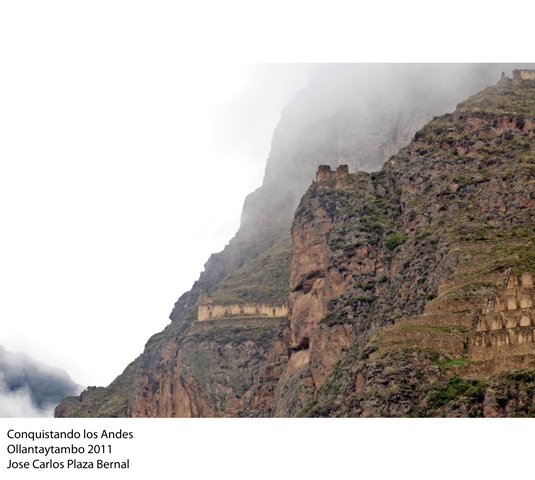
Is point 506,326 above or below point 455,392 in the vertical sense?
above

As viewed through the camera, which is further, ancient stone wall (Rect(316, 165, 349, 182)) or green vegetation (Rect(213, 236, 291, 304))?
green vegetation (Rect(213, 236, 291, 304))

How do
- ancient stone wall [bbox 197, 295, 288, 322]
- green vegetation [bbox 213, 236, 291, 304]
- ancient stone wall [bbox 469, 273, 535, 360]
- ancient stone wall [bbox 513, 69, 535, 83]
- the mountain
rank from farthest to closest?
green vegetation [bbox 213, 236, 291, 304] < ancient stone wall [bbox 197, 295, 288, 322] < ancient stone wall [bbox 513, 69, 535, 83] < the mountain < ancient stone wall [bbox 469, 273, 535, 360]

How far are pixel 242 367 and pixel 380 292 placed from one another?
54.6 metres

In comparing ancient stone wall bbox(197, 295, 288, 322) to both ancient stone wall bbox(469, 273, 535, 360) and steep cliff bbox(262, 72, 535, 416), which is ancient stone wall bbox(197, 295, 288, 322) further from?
ancient stone wall bbox(469, 273, 535, 360)

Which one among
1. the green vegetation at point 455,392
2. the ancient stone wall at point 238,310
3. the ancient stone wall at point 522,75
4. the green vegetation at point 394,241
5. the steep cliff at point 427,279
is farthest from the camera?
the ancient stone wall at point 238,310

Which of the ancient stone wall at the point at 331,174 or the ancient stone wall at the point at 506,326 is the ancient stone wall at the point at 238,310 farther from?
the ancient stone wall at the point at 506,326

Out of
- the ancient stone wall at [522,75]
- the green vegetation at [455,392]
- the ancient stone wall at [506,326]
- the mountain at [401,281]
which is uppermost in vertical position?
the ancient stone wall at [522,75]

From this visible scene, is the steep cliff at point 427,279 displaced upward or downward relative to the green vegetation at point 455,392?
upward

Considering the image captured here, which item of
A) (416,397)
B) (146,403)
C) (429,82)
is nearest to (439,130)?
(416,397)

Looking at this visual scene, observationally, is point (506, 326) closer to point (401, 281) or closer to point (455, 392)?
point (455, 392)

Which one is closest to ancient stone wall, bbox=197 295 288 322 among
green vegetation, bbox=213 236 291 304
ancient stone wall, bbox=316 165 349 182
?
green vegetation, bbox=213 236 291 304

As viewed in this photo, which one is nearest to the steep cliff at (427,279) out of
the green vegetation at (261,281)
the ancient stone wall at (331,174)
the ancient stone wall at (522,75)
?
the ancient stone wall at (522,75)

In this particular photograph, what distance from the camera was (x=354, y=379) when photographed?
85062 mm

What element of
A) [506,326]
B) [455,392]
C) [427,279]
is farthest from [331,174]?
[455,392]
